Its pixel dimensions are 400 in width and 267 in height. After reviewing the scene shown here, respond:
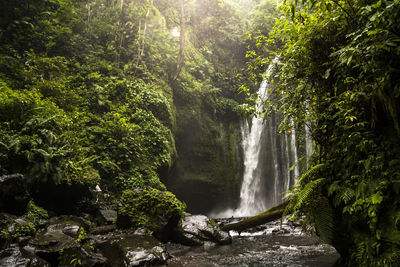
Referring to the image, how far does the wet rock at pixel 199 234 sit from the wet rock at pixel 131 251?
1502mm

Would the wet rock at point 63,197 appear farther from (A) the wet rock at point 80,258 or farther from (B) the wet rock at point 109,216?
(A) the wet rock at point 80,258

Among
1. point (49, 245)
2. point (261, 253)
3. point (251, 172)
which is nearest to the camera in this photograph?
point (49, 245)

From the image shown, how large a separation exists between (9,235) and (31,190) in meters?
1.95

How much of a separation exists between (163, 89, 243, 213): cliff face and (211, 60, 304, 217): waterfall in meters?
0.55

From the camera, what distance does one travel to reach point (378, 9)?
8.27 ft

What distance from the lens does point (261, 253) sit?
19.3 feet

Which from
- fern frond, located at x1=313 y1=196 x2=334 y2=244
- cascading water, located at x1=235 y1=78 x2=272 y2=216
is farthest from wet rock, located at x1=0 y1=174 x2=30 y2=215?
cascading water, located at x1=235 y1=78 x2=272 y2=216

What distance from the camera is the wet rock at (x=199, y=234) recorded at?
22.6 ft

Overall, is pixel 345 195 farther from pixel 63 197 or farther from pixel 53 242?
pixel 63 197

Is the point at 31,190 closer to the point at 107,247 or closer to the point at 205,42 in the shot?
the point at 107,247

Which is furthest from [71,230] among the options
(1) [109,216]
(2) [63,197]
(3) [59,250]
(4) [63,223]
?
(1) [109,216]

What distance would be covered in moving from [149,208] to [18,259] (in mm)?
3695

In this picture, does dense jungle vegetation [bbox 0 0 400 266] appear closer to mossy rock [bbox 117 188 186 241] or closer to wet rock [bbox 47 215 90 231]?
mossy rock [bbox 117 188 186 241]

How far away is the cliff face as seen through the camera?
1418 centimetres
